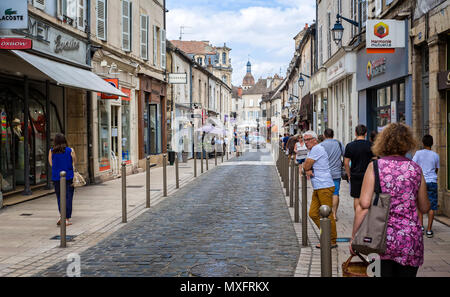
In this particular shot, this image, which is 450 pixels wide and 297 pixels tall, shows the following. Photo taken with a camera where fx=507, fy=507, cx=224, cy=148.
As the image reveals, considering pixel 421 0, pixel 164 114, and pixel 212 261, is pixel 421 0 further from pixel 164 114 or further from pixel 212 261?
pixel 164 114

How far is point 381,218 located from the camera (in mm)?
3490

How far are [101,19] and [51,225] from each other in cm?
1002

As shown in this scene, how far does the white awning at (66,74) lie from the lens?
10969 millimetres

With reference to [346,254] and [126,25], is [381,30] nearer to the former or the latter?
[346,254]

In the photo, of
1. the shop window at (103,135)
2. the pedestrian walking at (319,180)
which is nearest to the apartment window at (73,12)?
the shop window at (103,135)

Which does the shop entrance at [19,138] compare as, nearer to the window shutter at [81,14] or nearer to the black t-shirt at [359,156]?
the window shutter at [81,14]

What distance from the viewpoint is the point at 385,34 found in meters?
11.2

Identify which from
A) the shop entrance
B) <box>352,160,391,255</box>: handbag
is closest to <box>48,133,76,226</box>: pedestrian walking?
the shop entrance

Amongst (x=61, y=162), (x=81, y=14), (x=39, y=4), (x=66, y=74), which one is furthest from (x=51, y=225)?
(x=81, y=14)

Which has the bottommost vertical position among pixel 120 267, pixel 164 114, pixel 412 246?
pixel 120 267

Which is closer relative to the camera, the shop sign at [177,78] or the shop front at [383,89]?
the shop front at [383,89]

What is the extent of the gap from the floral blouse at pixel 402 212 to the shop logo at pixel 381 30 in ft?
27.1
